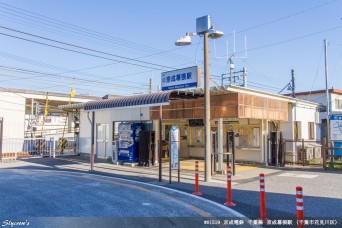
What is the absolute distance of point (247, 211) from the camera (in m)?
7.07

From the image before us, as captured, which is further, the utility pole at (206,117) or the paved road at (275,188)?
the utility pole at (206,117)

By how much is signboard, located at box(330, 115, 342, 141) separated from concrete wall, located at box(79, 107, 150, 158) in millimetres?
9966

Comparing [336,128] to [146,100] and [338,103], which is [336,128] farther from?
[338,103]

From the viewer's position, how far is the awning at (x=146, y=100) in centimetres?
1238

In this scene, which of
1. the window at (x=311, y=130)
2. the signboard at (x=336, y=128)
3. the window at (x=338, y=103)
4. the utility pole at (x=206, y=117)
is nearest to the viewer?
the utility pole at (x=206, y=117)

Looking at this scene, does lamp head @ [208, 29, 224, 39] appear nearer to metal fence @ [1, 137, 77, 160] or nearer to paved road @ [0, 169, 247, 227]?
paved road @ [0, 169, 247, 227]

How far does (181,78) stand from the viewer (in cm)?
1273

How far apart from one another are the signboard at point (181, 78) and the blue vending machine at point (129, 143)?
13.6ft

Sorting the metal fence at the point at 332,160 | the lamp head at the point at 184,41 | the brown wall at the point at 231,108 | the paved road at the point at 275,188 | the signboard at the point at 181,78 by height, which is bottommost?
the paved road at the point at 275,188

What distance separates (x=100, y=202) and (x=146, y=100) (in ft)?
20.0

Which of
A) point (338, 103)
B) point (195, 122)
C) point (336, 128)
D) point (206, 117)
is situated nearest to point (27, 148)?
point (195, 122)

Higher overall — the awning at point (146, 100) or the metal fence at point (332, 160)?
the awning at point (146, 100)

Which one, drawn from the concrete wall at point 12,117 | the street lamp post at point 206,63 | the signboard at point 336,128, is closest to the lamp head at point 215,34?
the street lamp post at point 206,63

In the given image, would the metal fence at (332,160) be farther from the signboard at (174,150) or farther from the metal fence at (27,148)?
the metal fence at (27,148)
